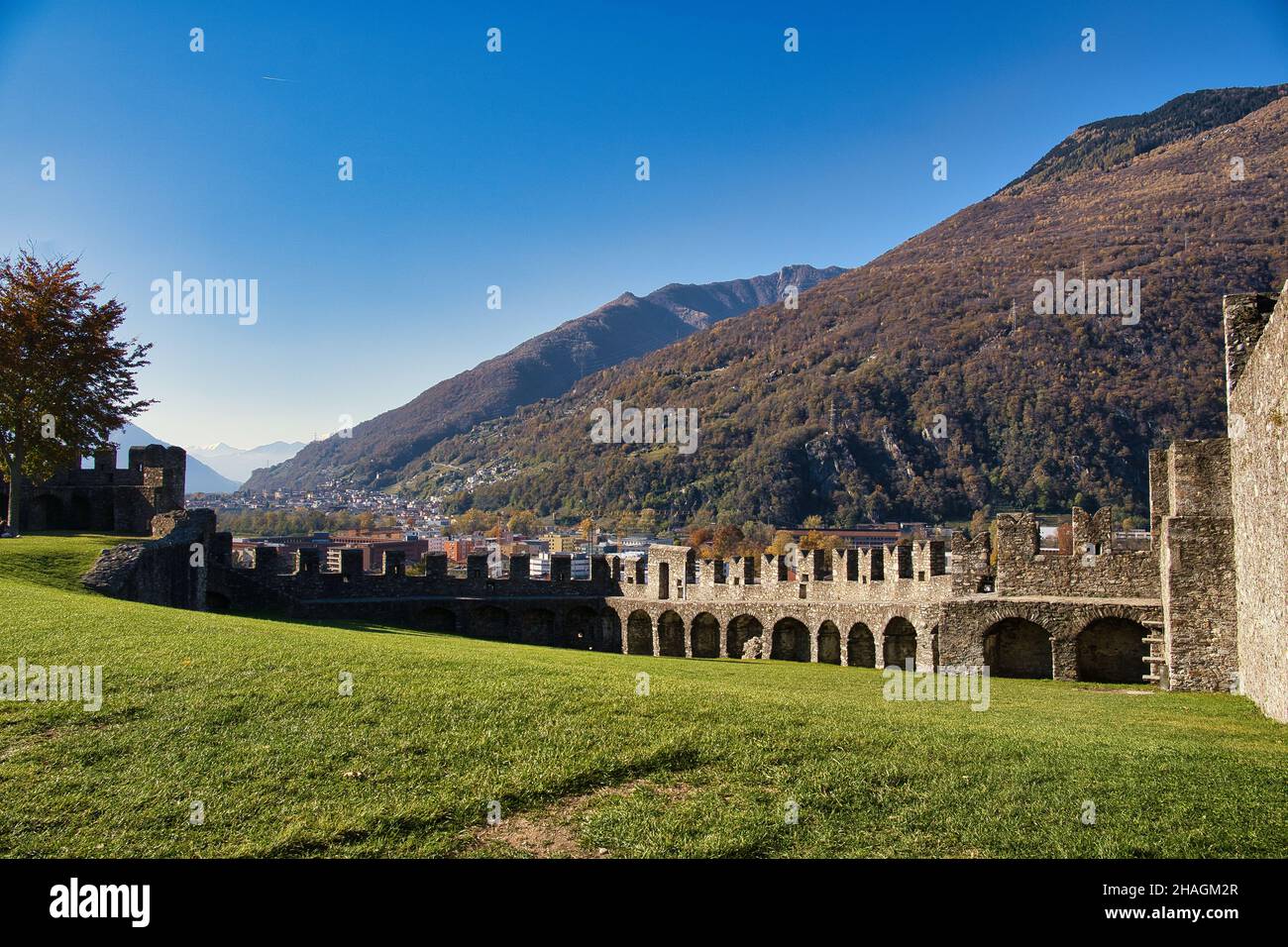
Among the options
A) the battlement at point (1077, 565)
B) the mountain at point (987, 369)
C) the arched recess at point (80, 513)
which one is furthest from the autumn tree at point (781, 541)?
the battlement at point (1077, 565)

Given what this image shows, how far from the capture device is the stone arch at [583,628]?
33.8 metres

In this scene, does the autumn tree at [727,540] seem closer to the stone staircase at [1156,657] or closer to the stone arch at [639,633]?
the stone arch at [639,633]

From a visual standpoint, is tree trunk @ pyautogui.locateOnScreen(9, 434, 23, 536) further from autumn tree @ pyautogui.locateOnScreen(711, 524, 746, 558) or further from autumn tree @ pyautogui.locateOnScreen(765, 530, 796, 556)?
autumn tree @ pyautogui.locateOnScreen(765, 530, 796, 556)

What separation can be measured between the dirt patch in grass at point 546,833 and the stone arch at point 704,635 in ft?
81.0

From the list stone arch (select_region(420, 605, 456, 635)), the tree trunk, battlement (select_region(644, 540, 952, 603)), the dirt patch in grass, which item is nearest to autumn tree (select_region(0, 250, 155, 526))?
the tree trunk

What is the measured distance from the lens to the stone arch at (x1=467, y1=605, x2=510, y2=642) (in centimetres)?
3241

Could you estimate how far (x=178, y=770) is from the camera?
24.9ft

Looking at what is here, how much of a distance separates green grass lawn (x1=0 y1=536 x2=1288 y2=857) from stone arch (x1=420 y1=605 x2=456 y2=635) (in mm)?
19032

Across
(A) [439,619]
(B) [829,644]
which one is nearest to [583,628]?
(A) [439,619]

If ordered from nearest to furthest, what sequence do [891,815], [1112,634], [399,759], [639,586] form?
[891,815]
[399,759]
[1112,634]
[639,586]
